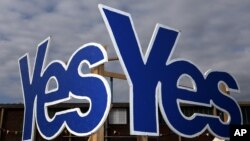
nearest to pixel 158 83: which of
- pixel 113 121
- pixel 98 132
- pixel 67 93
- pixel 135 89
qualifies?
pixel 135 89

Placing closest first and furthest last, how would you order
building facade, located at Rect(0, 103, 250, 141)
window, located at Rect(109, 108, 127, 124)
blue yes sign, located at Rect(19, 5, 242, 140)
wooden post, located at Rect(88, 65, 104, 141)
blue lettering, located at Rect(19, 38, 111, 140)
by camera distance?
1. blue lettering, located at Rect(19, 38, 111, 140)
2. blue yes sign, located at Rect(19, 5, 242, 140)
3. wooden post, located at Rect(88, 65, 104, 141)
4. building facade, located at Rect(0, 103, 250, 141)
5. window, located at Rect(109, 108, 127, 124)

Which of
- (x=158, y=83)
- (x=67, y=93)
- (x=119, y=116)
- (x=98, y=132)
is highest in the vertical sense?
(x=158, y=83)

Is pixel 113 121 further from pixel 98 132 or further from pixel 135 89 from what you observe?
pixel 135 89

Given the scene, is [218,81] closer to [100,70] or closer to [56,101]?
[100,70]

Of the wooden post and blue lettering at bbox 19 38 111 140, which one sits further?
the wooden post

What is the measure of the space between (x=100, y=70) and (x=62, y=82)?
4.84ft

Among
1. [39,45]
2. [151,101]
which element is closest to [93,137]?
[151,101]

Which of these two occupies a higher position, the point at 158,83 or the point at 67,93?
the point at 158,83

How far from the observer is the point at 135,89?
1151 cm

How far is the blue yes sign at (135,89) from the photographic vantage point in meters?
11.5

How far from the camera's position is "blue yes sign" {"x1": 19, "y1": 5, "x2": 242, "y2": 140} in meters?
11.5

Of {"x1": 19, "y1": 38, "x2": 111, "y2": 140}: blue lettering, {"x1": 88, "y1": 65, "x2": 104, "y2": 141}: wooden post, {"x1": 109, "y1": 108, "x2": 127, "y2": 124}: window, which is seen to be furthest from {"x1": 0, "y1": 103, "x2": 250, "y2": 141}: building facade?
{"x1": 88, "y1": 65, "x2": 104, "y2": 141}: wooden post

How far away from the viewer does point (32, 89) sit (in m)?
14.7

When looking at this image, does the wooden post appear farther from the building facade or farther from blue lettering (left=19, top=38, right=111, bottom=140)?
the building facade
